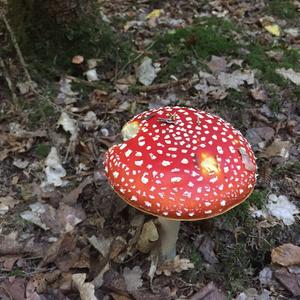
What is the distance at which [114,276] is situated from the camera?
3711mm

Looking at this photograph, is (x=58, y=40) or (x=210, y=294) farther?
(x=58, y=40)

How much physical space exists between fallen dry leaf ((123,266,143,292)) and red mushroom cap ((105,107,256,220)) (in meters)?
0.87

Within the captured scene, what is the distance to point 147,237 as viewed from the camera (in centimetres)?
384

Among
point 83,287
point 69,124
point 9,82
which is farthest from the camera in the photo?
point 9,82

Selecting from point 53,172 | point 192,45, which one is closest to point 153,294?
point 53,172

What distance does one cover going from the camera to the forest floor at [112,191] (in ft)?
12.3

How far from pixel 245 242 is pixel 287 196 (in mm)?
659

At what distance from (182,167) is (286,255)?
4.47 feet

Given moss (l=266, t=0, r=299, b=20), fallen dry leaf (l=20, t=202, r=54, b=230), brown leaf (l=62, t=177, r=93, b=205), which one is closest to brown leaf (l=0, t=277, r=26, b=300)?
fallen dry leaf (l=20, t=202, r=54, b=230)

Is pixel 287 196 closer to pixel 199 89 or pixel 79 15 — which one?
pixel 199 89

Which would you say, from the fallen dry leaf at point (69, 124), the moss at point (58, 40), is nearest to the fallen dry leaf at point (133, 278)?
the fallen dry leaf at point (69, 124)

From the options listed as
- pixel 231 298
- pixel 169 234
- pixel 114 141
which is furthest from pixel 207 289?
pixel 114 141

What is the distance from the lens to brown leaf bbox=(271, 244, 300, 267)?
12.3 ft

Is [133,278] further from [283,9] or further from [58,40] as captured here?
[283,9]
